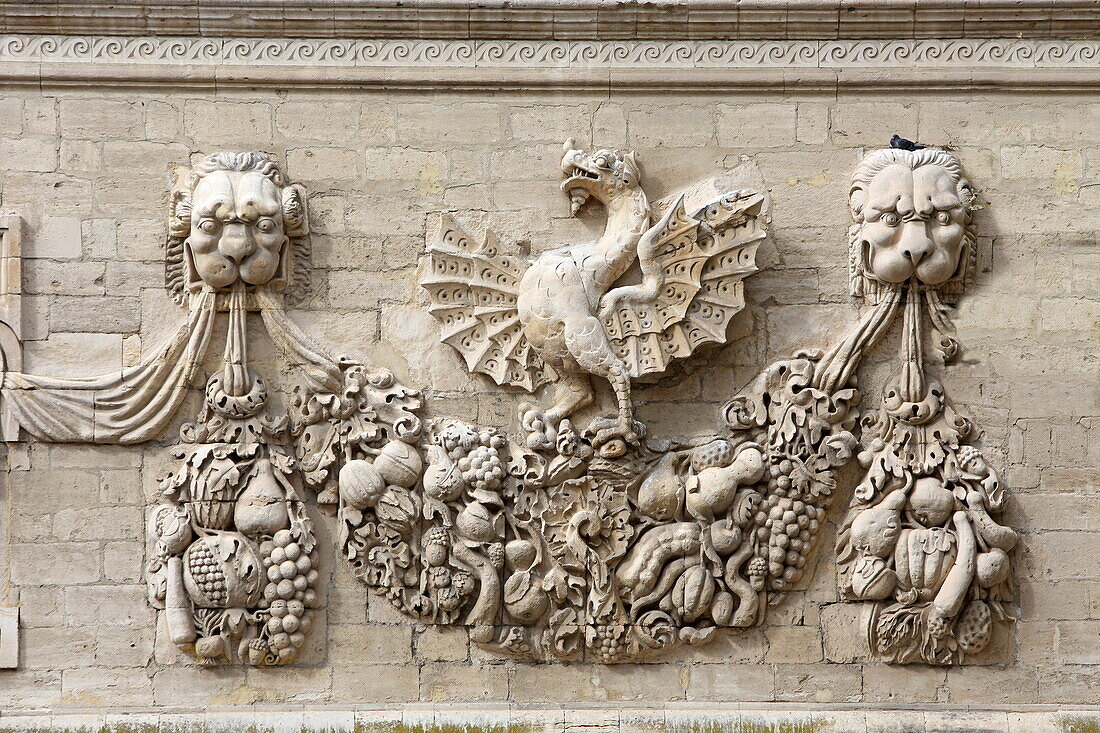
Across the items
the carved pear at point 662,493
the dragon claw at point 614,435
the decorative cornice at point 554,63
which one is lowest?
the carved pear at point 662,493

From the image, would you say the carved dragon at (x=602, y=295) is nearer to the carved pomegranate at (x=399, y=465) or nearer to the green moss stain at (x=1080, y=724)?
the carved pomegranate at (x=399, y=465)

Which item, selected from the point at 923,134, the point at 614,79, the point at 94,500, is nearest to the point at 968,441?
Result: the point at 923,134

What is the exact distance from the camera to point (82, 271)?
6.79m

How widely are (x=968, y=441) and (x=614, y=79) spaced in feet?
6.21

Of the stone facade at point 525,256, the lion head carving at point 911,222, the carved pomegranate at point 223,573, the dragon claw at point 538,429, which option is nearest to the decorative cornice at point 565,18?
the stone facade at point 525,256

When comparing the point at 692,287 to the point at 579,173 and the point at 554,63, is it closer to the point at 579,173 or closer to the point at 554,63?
the point at 579,173

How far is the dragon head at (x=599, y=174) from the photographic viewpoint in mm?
6750

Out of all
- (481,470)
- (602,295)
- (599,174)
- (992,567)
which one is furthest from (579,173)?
(992,567)

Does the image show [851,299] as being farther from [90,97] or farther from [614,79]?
[90,97]

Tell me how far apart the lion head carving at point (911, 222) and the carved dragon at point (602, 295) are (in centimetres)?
41

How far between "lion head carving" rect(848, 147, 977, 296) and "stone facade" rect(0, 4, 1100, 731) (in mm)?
85

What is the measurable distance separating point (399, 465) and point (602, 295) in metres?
0.97

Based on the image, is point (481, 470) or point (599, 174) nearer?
point (481, 470)

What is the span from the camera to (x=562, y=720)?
6578mm
